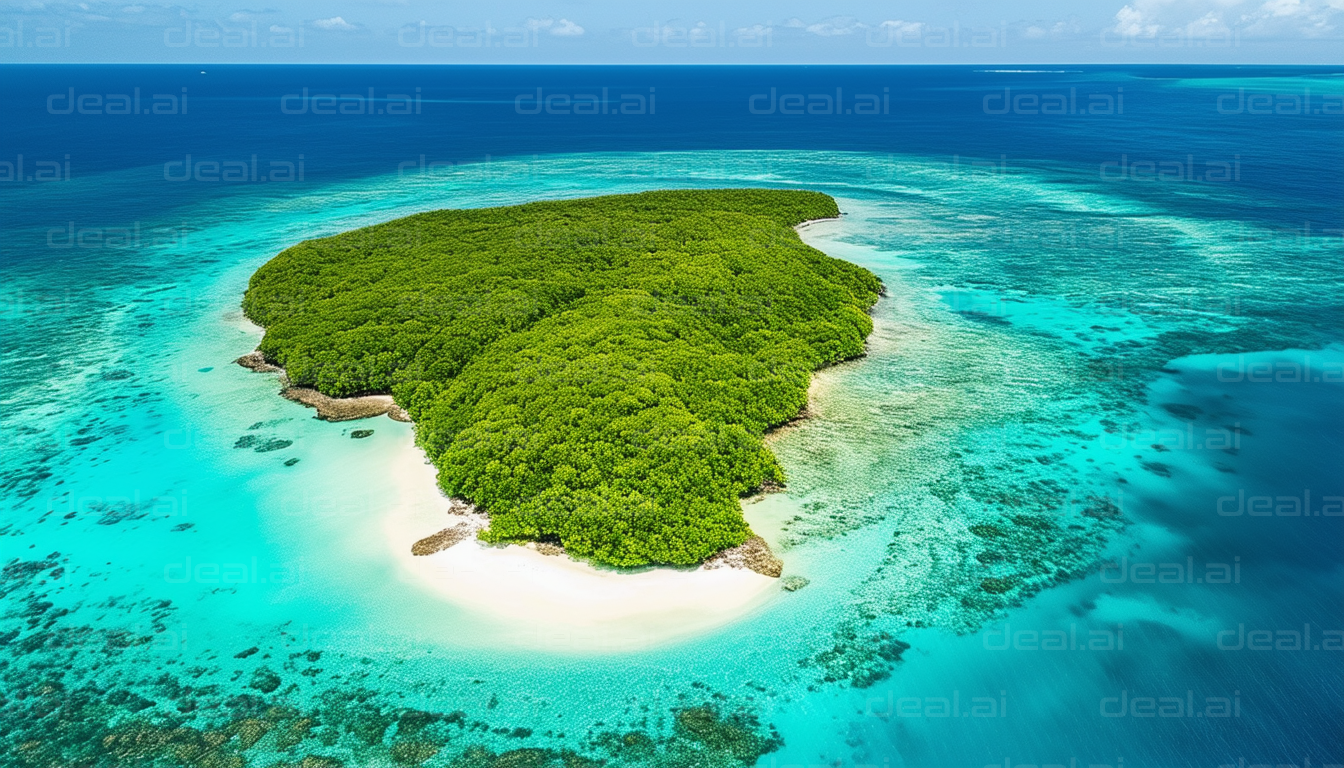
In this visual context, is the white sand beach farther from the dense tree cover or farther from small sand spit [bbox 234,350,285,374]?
small sand spit [bbox 234,350,285,374]

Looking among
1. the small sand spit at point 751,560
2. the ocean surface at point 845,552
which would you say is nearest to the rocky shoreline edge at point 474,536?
the small sand spit at point 751,560

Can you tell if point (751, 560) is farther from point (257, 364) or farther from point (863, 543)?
point (257, 364)

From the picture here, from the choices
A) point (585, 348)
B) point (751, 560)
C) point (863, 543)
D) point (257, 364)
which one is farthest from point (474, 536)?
point (257, 364)

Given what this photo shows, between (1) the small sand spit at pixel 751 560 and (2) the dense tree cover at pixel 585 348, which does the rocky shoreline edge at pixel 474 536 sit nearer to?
(1) the small sand spit at pixel 751 560

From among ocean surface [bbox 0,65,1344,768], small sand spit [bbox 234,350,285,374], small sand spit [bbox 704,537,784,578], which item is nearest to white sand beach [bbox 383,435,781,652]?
small sand spit [bbox 704,537,784,578]

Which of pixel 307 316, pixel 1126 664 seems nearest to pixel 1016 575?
pixel 1126 664
